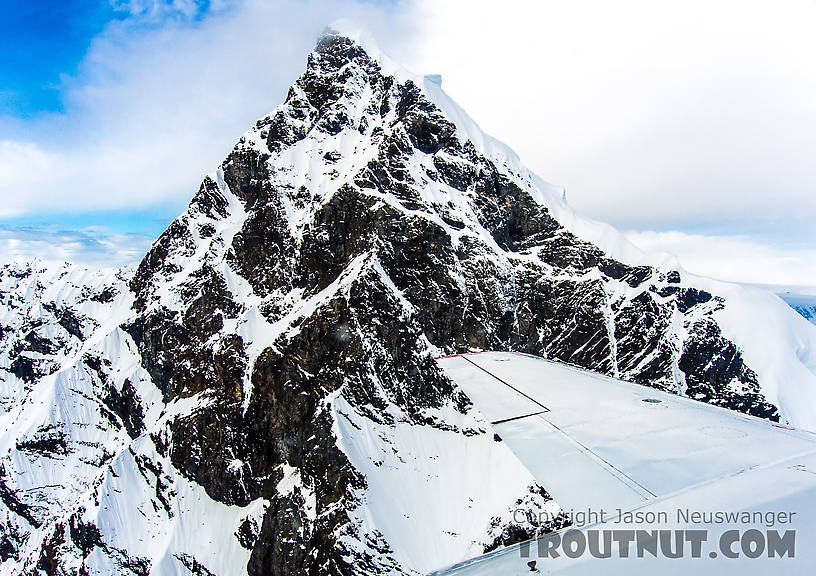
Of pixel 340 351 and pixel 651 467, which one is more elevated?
pixel 340 351

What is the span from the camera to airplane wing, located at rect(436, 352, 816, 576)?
39.9 feet

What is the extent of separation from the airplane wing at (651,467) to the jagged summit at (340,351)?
1926 mm

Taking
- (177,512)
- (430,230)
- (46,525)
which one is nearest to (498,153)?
(430,230)

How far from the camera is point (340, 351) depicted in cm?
3011

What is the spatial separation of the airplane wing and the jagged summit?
6.32 feet

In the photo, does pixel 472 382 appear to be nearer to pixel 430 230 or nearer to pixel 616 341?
pixel 430 230

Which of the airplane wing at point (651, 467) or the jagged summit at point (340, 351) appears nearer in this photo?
the airplane wing at point (651, 467)

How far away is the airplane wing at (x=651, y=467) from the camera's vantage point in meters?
12.2

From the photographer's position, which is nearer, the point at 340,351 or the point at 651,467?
the point at 651,467

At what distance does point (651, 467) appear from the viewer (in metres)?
19.3

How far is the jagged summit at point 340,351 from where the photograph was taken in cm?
2702

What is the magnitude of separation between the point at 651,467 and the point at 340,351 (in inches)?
771

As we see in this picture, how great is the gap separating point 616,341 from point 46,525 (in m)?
88.7

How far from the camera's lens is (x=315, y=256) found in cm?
5719
